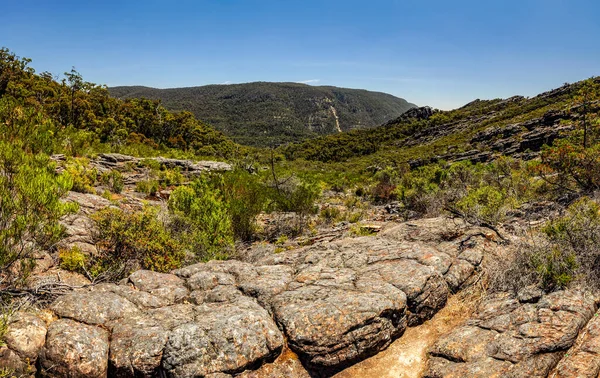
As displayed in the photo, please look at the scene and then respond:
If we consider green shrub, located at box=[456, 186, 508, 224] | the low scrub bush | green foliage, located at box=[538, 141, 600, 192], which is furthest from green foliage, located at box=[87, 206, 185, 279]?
green foliage, located at box=[538, 141, 600, 192]

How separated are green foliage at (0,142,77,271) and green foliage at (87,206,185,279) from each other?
1389 millimetres

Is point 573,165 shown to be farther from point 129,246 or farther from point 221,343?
point 129,246

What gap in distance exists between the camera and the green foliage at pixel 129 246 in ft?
21.3

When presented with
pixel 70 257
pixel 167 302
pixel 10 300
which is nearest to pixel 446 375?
pixel 167 302

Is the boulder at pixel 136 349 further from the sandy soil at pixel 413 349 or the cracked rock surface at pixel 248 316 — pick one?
the sandy soil at pixel 413 349

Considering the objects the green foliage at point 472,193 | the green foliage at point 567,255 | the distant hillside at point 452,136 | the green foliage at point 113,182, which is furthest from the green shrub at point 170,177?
the distant hillside at point 452,136

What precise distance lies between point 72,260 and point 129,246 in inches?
40.9

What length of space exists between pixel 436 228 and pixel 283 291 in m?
4.51

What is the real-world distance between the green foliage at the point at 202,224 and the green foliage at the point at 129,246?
0.96m

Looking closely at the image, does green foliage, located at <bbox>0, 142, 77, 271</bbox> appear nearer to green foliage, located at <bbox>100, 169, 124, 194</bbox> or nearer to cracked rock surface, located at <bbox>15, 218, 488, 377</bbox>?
cracked rock surface, located at <bbox>15, 218, 488, 377</bbox>

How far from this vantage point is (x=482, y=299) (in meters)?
5.71

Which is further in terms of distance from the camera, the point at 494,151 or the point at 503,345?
the point at 494,151

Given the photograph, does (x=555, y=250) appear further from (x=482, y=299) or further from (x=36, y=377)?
(x=36, y=377)

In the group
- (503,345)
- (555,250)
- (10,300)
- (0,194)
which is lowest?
(503,345)
